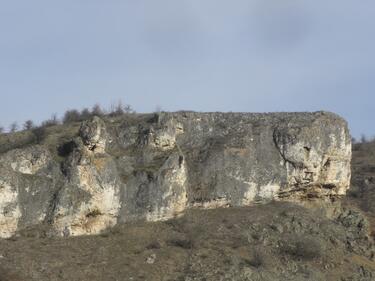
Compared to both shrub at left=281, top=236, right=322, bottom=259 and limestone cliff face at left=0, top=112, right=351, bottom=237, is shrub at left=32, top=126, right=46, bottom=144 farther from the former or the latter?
shrub at left=281, top=236, right=322, bottom=259

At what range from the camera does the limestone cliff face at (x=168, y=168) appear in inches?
1268

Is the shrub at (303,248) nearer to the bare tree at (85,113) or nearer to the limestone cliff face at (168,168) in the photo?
the limestone cliff face at (168,168)

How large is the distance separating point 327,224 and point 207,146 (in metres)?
7.85

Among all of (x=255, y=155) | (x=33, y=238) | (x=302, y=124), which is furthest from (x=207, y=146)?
(x=33, y=238)

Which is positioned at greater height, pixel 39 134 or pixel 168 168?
pixel 39 134

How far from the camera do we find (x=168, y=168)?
1382 inches

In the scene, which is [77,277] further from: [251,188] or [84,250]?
[251,188]

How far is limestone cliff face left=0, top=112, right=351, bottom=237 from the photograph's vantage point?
32.2 meters

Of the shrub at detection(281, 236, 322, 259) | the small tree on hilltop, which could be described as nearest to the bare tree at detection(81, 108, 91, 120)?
the small tree on hilltop

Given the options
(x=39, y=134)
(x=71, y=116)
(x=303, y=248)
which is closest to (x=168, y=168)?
(x=39, y=134)

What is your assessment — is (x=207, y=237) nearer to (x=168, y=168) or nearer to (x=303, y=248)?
(x=168, y=168)

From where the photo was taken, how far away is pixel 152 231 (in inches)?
1320

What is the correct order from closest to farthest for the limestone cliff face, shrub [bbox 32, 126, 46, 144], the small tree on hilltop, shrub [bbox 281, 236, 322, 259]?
the limestone cliff face
shrub [bbox 281, 236, 322, 259]
shrub [bbox 32, 126, 46, 144]
the small tree on hilltop

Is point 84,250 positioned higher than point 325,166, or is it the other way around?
point 325,166
